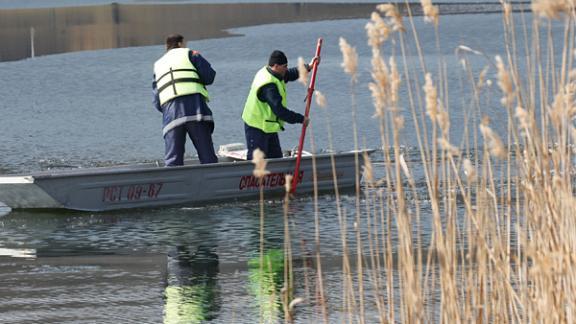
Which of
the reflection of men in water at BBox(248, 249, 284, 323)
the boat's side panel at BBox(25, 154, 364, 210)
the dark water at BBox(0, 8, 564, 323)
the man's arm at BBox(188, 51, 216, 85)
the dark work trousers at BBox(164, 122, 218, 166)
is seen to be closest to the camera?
the reflection of men in water at BBox(248, 249, 284, 323)

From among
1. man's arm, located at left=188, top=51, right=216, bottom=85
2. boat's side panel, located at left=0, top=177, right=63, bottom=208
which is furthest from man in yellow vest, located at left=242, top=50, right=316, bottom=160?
boat's side panel, located at left=0, top=177, right=63, bottom=208

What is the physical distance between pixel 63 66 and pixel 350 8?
14137 millimetres

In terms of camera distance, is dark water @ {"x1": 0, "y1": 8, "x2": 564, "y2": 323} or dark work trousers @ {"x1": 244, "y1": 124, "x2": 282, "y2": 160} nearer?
dark water @ {"x1": 0, "y1": 8, "x2": 564, "y2": 323}

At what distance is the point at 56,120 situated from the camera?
17.1 metres

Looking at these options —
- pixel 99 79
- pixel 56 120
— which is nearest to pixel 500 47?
pixel 99 79

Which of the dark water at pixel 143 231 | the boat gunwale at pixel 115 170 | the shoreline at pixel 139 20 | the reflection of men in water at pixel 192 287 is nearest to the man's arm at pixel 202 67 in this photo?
the boat gunwale at pixel 115 170

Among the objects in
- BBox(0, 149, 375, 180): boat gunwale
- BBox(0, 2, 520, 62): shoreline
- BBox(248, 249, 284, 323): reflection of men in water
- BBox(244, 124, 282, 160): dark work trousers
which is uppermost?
BBox(0, 2, 520, 62): shoreline

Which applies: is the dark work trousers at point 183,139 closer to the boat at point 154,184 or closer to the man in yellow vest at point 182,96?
the man in yellow vest at point 182,96

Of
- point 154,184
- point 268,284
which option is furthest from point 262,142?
point 268,284

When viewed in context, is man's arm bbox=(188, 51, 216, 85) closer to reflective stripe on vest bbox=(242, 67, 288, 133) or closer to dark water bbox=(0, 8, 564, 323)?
reflective stripe on vest bbox=(242, 67, 288, 133)

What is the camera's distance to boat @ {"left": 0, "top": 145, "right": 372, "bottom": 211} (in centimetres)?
1035

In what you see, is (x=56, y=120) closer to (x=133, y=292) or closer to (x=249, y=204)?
(x=249, y=204)

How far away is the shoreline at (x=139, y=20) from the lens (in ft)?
96.6

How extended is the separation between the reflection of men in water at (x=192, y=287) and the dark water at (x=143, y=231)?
0.01 m
